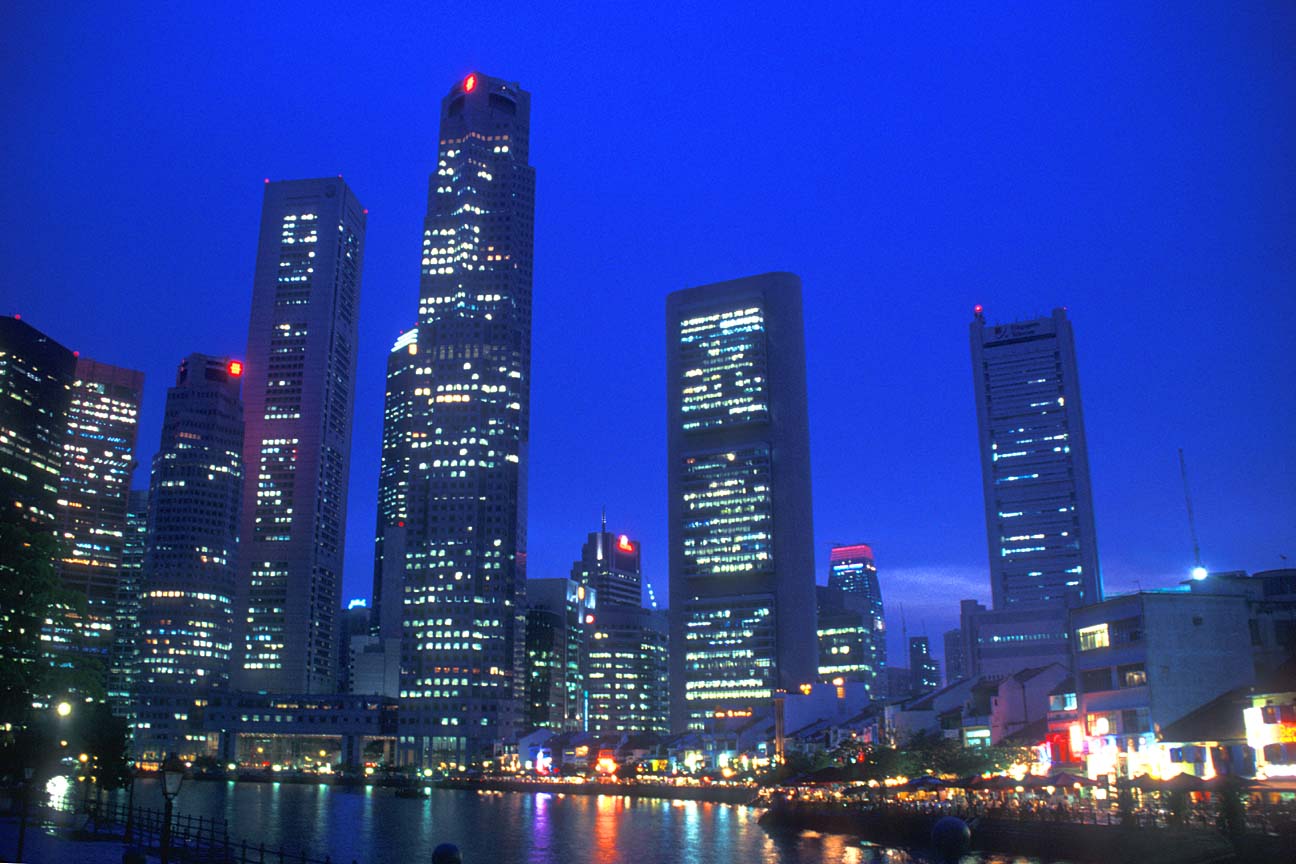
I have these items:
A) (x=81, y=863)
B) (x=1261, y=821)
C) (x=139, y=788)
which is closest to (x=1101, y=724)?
(x=1261, y=821)

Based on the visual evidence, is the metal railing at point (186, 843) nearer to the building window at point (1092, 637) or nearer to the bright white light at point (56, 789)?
the bright white light at point (56, 789)

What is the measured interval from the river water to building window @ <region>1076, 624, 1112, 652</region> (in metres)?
26.1

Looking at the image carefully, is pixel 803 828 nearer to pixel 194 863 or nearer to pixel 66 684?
pixel 194 863

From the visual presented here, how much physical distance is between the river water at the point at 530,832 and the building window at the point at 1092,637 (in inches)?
1029

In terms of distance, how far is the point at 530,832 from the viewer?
10806 cm

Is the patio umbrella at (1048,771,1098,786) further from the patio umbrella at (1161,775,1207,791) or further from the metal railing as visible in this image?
the metal railing

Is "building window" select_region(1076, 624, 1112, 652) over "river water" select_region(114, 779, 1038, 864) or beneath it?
over

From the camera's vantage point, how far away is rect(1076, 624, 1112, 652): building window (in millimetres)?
91688

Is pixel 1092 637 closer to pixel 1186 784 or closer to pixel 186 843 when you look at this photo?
→ pixel 1186 784

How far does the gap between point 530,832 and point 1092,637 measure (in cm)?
5746

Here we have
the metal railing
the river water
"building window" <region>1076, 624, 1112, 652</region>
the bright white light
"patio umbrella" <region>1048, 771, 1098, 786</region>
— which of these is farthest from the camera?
"building window" <region>1076, 624, 1112, 652</region>

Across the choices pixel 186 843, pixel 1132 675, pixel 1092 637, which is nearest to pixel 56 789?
pixel 186 843

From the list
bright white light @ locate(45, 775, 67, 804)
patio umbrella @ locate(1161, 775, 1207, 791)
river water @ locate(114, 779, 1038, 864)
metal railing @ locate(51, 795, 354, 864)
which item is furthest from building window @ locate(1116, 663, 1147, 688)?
bright white light @ locate(45, 775, 67, 804)

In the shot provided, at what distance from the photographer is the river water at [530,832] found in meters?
81.8
